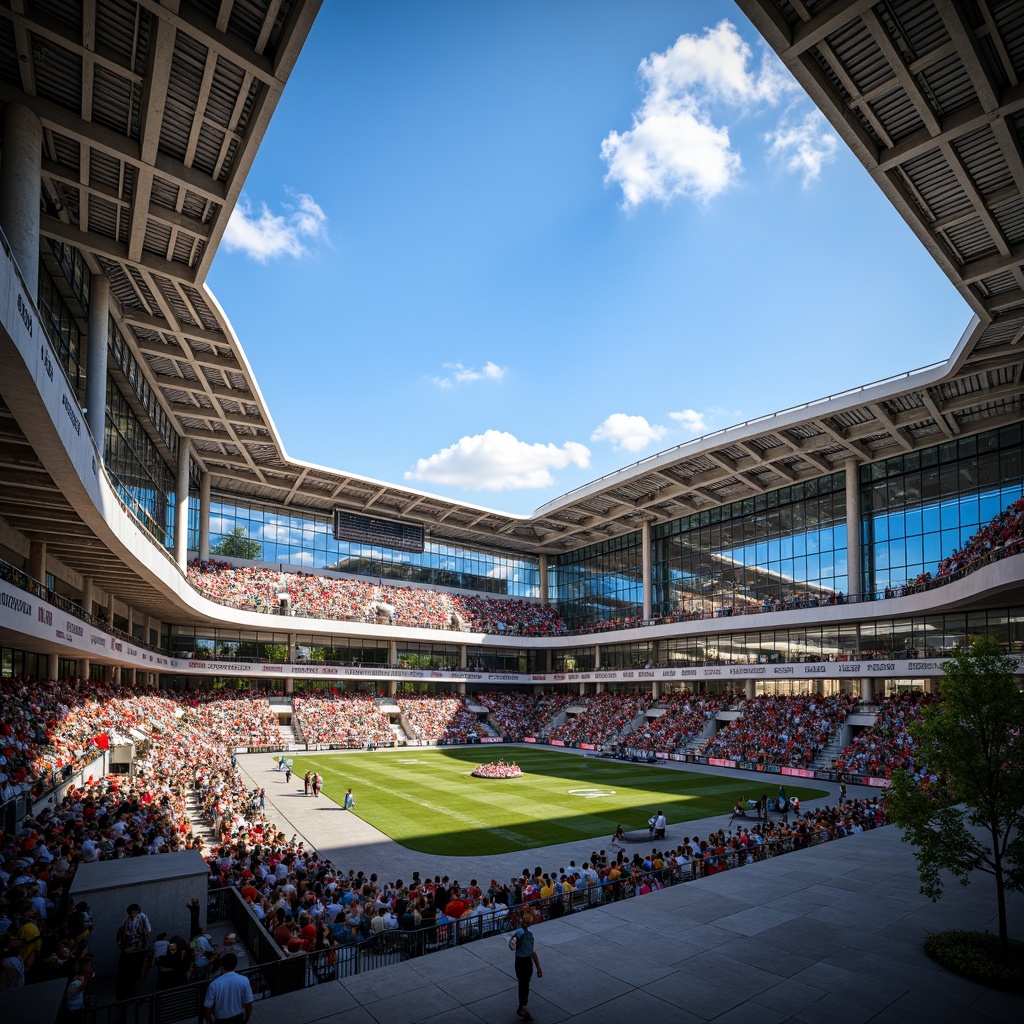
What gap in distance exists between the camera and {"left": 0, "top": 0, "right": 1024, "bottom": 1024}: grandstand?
1741 centimetres

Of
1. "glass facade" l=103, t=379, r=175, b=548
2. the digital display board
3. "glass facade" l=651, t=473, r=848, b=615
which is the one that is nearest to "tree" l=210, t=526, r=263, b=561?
the digital display board

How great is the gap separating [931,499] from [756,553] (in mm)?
14562

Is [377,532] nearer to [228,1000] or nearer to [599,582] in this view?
[599,582]

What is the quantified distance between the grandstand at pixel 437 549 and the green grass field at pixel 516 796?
4580 mm

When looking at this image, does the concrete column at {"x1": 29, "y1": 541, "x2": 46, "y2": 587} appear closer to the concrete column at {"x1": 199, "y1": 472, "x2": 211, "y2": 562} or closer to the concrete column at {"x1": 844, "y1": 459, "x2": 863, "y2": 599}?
the concrete column at {"x1": 199, "y1": 472, "x2": 211, "y2": 562}

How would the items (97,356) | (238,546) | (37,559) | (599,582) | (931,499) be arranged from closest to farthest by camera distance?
1. (37,559)
2. (97,356)
3. (931,499)
4. (238,546)
5. (599,582)

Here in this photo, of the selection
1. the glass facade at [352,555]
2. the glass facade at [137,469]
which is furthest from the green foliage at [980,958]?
the glass facade at [352,555]

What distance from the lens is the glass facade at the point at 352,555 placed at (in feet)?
199

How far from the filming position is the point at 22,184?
18328mm

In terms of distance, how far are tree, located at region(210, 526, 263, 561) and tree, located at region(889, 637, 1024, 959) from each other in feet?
181

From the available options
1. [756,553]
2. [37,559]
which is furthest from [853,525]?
[37,559]

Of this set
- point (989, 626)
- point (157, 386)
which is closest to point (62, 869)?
point (157, 386)

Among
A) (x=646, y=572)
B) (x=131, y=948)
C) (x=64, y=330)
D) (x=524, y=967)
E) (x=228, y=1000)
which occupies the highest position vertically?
(x=64, y=330)

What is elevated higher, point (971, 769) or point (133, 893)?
point (971, 769)
